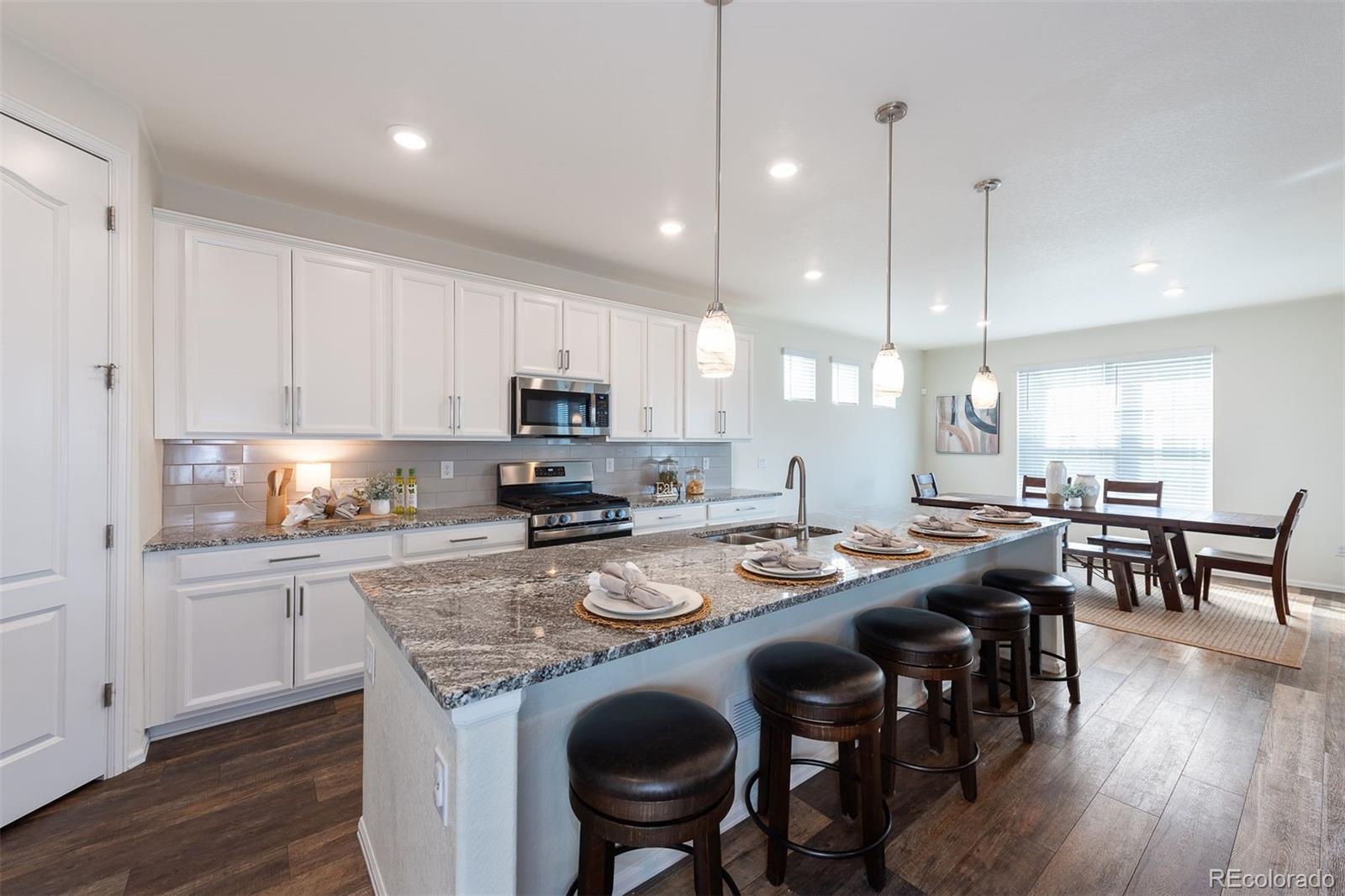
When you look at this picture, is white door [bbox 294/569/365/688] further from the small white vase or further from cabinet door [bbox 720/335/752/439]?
the small white vase

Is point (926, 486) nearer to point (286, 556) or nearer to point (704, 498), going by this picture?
point (704, 498)

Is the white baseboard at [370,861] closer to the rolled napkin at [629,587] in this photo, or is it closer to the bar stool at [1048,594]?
the rolled napkin at [629,587]

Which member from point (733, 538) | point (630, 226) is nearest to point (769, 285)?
point (630, 226)

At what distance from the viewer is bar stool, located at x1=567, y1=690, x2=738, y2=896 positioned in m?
1.14

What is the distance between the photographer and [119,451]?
7.08ft

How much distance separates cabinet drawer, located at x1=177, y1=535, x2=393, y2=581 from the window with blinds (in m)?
7.06

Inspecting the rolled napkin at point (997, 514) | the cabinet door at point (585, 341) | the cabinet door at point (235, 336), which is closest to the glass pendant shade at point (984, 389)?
the rolled napkin at point (997, 514)

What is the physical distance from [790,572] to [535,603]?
2.52 ft

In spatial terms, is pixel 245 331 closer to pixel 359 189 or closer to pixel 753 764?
pixel 359 189

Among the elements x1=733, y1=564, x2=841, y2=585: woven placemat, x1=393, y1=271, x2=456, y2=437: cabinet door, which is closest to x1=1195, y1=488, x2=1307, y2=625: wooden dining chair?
x1=733, y1=564, x2=841, y2=585: woven placemat

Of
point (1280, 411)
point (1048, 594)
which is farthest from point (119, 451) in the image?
point (1280, 411)

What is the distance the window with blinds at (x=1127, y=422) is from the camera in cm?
551

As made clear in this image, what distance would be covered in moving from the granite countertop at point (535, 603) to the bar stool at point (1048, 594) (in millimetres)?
446

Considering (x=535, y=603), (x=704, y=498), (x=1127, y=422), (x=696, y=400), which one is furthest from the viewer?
(x=1127, y=422)
